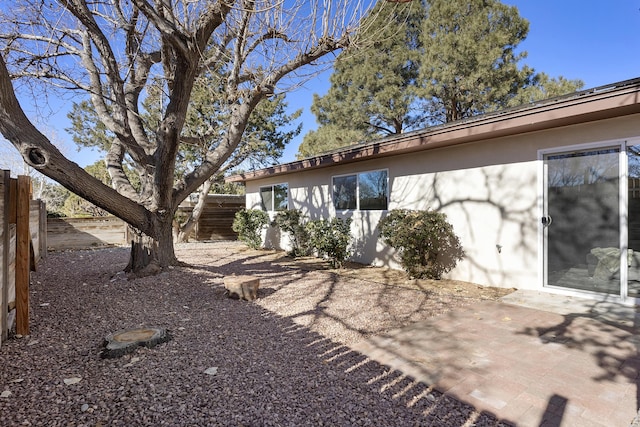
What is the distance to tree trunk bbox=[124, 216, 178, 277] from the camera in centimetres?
556

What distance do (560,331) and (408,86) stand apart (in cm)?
1121

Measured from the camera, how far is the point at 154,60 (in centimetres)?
663

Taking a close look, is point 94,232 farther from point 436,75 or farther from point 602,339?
point 436,75

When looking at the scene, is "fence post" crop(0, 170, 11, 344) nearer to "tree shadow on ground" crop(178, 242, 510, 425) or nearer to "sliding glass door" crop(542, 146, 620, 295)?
"tree shadow on ground" crop(178, 242, 510, 425)

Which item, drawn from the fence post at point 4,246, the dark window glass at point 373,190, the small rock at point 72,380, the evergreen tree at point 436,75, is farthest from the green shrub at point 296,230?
the small rock at point 72,380

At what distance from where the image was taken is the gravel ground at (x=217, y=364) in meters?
2.02

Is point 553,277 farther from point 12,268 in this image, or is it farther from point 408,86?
point 408,86

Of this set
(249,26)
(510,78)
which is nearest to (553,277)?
(249,26)

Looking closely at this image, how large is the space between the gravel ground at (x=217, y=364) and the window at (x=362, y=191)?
2.68 meters

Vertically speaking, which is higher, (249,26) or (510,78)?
(510,78)

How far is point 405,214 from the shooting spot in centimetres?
591

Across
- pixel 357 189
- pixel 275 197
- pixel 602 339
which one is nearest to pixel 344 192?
pixel 357 189

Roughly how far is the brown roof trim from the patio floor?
237 cm

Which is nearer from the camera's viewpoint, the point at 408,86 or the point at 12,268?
the point at 12,268
